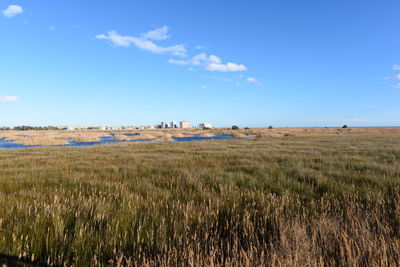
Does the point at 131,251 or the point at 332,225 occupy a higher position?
the point at 332,225

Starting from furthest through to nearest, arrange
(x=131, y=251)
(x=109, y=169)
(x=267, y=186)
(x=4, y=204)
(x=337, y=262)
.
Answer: (x=109, y=169) < (x=267, y=186) < (x=4, y=204) < (x=131, y=251) < (x=337, y=262)

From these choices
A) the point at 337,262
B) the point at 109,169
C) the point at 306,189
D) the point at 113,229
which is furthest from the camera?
the point at 109,169

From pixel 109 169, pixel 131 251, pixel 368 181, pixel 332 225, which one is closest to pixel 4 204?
pixel 131 251

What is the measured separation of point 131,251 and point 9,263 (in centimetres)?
120

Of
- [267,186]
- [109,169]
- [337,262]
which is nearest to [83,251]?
[337,262]

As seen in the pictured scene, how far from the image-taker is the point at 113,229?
Result: 258cm

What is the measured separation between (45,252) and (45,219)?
2.25ft

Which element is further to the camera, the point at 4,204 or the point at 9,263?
the point at 4,204

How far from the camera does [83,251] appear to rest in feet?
7.13

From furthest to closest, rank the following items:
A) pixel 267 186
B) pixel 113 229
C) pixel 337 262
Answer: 1. pixel 267 186
2. pixel 113 229
3. pixel 337 262

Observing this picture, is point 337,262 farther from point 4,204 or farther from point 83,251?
point 4,204

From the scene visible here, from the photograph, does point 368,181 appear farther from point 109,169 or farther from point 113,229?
point 109,169

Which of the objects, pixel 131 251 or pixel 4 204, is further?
pixel 4 204

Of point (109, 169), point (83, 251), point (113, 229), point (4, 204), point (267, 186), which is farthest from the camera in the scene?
point (109, 169)
